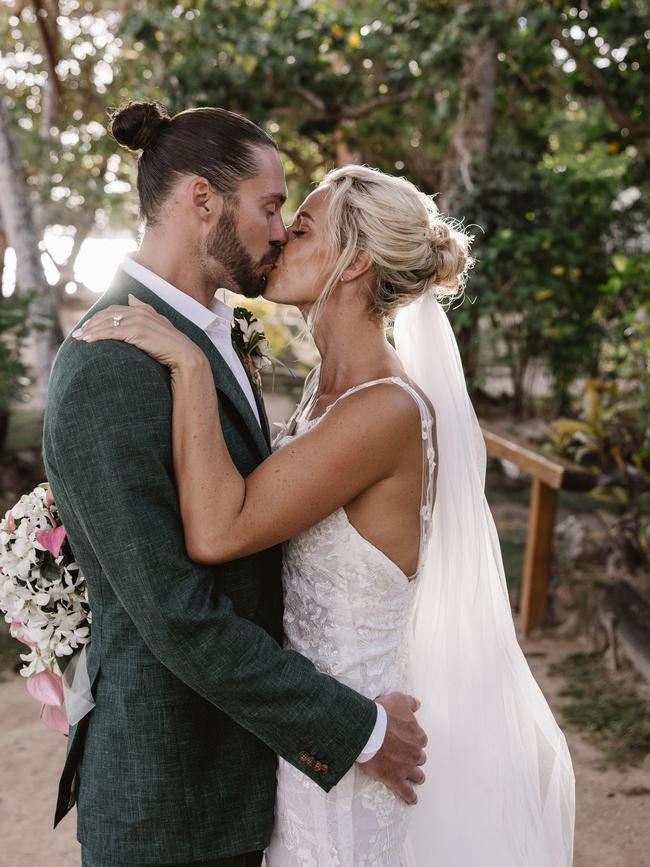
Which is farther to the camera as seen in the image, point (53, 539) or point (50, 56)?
point (50, 56)

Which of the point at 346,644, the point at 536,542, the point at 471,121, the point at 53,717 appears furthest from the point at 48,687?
the point at 471,121

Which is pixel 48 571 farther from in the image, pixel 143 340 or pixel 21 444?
pixel 21 444

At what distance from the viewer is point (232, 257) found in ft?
5.86

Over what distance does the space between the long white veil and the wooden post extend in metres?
3.28

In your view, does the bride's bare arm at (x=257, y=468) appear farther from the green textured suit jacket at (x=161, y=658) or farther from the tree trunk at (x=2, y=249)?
the tree trunk at (x=2, y=249)

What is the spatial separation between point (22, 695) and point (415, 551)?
11.3ft

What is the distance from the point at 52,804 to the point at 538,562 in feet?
10.3

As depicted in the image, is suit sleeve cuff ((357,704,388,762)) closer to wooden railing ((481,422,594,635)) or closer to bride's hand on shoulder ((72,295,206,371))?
bride's hand on shoulder ((72,295,206,371))

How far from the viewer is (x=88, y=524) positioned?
58.5 inches

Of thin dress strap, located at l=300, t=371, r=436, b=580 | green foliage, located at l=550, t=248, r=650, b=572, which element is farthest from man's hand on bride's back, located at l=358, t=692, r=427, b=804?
green foliage, located at l=550, t=248, r=650, b=572

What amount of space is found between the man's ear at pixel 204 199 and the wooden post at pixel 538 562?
4.14m

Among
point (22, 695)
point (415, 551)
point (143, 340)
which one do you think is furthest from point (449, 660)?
point (22, 695)

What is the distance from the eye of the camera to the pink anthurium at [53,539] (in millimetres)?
1824

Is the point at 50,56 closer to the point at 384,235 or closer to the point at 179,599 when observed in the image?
the point at 384,235
